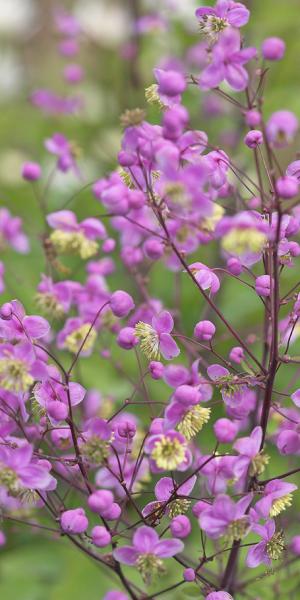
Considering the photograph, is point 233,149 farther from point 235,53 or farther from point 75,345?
point 235,53

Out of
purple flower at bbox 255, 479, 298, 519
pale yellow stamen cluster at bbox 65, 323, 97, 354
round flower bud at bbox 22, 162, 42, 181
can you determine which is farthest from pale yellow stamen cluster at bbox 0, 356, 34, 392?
round flower bud at bbox 22, 162, 42, 181

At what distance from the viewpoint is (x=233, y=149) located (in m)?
2.00

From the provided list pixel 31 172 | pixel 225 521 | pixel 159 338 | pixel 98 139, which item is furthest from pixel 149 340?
pixel 98 139

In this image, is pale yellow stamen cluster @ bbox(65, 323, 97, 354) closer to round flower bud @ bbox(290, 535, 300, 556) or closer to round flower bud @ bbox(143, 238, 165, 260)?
round flower bud @ bbox(143, 238, 165, 260)

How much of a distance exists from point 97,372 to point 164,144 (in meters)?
1.13

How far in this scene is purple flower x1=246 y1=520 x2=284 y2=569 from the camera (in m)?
0.86

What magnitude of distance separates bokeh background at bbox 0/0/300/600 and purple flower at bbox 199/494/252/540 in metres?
0.43

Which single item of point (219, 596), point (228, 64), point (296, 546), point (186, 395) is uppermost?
point (228, 64)

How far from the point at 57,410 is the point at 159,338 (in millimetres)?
146

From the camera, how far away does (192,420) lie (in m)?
0.84

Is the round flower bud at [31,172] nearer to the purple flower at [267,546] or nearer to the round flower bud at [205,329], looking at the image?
the round flower bud at [205,329]

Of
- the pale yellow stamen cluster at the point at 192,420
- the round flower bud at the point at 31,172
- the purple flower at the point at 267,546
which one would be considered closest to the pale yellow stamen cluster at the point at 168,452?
the pale yellow stamen cluster at the point at 192,420

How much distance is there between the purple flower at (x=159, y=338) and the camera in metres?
0.91

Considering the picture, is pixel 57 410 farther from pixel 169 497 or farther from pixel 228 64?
pixel 228 64
